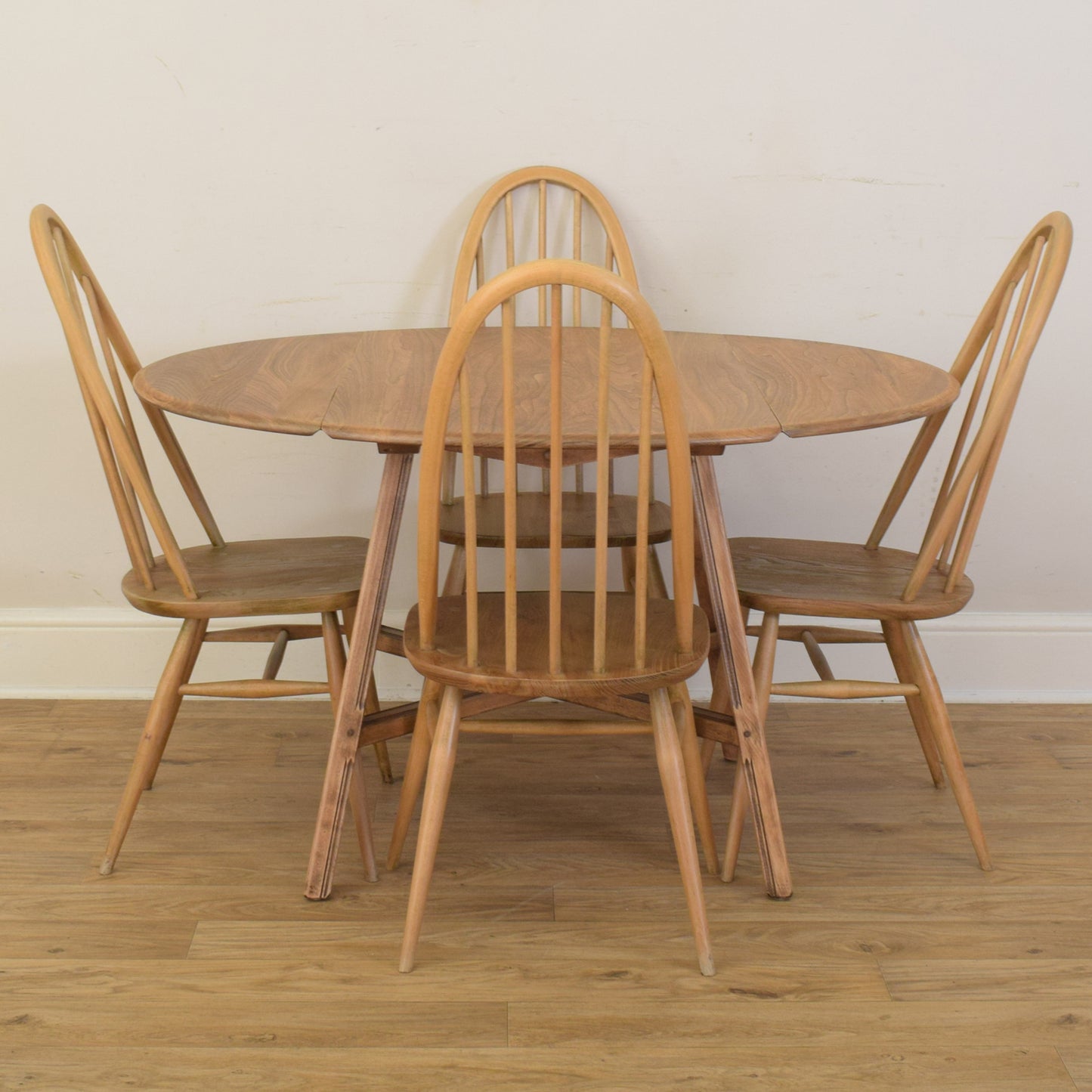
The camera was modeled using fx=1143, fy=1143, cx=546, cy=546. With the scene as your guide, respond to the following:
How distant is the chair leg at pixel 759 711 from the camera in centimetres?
171

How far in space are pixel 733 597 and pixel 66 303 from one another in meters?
1.01

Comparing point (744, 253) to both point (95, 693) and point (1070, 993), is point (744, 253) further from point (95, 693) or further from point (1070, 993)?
point (95, 693)

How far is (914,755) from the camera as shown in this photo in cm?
217

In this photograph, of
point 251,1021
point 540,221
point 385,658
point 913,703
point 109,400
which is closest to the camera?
point 251,1021

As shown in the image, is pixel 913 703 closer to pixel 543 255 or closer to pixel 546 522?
pixel 546 522

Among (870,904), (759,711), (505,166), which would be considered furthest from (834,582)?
(505,166)

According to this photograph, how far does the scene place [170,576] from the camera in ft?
5.78

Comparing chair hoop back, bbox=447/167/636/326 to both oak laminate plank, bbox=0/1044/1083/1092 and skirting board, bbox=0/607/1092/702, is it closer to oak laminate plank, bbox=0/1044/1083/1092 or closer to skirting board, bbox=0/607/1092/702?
skirting board, bbox=0/607/1092/702

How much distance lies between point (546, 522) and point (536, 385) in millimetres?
373

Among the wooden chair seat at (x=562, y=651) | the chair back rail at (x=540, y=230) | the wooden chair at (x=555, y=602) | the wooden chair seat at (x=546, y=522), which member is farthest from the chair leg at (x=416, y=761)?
the chair back rail at (x=540, y=230)

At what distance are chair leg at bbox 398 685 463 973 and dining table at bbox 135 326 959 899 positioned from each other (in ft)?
0.17

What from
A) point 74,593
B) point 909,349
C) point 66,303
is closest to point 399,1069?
point 66,303

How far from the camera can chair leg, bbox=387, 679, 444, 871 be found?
5.27ft

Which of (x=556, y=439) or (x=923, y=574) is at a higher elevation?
(x=556, y=439)
